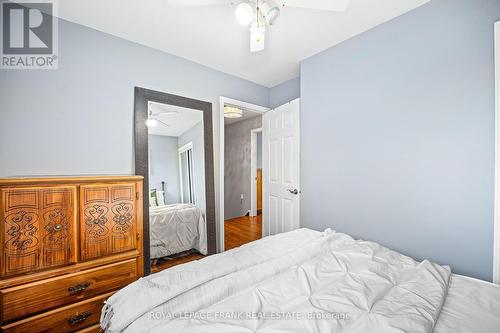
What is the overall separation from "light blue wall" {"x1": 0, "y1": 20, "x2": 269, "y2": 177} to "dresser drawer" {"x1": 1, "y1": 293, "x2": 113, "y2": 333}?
1.00 meters

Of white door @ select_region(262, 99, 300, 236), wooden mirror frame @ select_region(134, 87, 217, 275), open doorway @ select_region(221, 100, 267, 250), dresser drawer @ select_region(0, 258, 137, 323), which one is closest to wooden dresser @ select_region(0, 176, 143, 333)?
dresser drawer @ select_region(0, 258, 137, 323)

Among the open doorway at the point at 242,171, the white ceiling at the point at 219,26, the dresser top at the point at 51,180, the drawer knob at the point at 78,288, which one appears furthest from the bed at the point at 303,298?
the open doorway at the point at 242,171

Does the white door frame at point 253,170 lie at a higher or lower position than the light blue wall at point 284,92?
lower

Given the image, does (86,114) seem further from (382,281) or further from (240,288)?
(382,281)

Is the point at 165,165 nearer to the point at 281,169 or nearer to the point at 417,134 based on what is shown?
the point at 281,169


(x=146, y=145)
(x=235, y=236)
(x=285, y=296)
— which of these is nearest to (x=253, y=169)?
(x=235, y=236)

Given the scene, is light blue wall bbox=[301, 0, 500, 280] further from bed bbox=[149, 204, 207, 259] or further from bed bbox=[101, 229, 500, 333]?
bed bbox=[149, 204, 207, 259]

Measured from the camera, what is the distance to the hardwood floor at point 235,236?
230 cm

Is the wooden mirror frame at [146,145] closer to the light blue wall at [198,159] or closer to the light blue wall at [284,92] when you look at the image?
the light blue wall at [198,159]

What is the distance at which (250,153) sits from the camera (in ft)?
16.5

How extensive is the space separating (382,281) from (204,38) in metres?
2.36

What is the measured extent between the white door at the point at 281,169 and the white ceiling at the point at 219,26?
28.1 inches

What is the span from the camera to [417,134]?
1646mm

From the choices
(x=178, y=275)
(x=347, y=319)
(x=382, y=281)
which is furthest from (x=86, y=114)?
(x=382, y=281)
